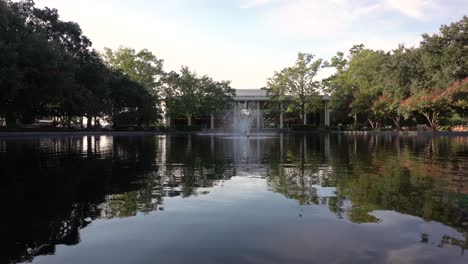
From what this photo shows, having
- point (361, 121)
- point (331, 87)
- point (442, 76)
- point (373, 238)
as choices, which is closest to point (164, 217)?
point (373, 238)

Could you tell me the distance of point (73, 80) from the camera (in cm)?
3700

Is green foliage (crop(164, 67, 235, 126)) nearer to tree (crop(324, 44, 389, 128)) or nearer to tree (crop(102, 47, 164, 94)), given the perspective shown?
tree (crop(102, 47, 164, 94))

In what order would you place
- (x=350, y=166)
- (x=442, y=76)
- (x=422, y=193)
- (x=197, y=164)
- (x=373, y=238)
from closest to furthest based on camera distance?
1. (x=373, y=238)
2. (x=422, y=193)
3. (x=350, y=166)
4. (x=197, y=164)
5. (x=442, y=76)

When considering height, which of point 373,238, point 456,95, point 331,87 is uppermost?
point 331,87

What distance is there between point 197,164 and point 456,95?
27069 millimetres

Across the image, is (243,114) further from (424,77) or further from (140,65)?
(424,77)

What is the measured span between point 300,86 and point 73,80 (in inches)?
1436

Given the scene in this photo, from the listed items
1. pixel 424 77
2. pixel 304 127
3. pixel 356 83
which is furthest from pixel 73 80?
pixel 356 83

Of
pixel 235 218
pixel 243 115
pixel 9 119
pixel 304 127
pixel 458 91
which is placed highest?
pixel 458 91

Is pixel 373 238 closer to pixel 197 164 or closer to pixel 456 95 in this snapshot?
pixel 197 164

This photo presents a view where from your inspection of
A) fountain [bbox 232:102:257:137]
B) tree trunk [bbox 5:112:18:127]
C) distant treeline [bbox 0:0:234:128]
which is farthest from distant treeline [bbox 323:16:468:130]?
tree trunk [bbox 5:112:18:127]

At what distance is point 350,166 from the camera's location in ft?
39.8

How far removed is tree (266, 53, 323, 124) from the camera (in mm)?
61719

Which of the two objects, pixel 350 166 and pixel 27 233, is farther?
pixel 350 166
